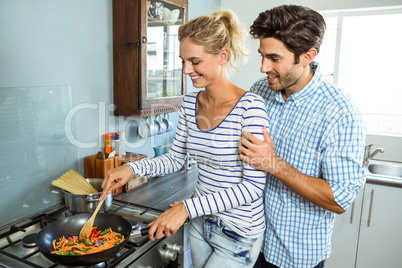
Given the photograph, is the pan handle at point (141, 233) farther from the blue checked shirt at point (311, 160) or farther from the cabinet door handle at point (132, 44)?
the cabinet door handle at point (132, 44)

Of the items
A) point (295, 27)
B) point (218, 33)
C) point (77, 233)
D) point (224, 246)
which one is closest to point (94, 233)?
point (77, 233)

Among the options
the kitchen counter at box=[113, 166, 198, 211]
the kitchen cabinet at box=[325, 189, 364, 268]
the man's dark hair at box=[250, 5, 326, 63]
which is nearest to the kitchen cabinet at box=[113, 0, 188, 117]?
the kitchen counter at box=[113, 166, 198, 211]

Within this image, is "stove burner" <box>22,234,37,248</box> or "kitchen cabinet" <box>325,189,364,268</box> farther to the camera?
"kitchen cabinet" <box>325,189,364,268</box>

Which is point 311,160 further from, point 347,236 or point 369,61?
point 369,61

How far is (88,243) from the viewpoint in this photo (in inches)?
44.9

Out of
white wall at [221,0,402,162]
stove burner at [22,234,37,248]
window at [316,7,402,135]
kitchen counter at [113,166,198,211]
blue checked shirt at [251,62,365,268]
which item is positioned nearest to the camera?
blue checked shirt at [251,62,365,268]

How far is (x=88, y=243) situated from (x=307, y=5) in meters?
2.61

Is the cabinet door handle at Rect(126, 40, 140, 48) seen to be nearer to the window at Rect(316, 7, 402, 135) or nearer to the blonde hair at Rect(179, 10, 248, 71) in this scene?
the blonde hair at Rect(179, 10, 248, 71)

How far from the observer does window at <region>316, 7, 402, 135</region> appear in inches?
109

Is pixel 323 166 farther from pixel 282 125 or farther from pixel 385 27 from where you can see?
pixel 385 27

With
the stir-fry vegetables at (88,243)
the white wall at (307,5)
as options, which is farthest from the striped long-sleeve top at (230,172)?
the white wall at (307,5)

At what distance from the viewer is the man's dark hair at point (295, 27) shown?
1.05 metres

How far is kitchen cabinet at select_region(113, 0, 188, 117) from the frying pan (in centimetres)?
63

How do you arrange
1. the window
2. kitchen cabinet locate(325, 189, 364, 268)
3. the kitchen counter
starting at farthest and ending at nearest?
the window, kitchen cabinet locate(325, 189, 364, 268), the kitchen counter
